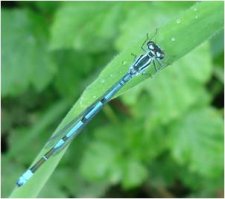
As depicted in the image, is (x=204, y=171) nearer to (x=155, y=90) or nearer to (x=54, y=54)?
(x=155, y=90)

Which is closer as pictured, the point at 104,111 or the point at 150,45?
the point at 150,45

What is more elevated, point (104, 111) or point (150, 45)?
point (104, 111)

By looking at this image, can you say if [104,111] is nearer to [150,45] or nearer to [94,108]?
[94,108]

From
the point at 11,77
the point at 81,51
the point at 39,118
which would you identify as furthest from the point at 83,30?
the point at 39,118

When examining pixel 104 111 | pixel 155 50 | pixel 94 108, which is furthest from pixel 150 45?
pixel 104 111

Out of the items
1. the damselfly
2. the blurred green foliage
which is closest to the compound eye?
the damselfly

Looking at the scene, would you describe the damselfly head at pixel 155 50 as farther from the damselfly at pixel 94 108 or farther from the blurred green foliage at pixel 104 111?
the blurred green foliage at pixel 104 111

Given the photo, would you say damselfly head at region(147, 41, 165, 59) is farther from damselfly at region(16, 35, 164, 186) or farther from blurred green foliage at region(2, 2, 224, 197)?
blurred green foliage at region(2, 2, 224, 197)
